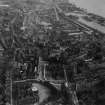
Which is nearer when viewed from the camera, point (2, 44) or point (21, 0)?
point (2, 44)

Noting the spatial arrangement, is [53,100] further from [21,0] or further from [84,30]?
[21,0]

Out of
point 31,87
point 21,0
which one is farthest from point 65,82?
point 21,0

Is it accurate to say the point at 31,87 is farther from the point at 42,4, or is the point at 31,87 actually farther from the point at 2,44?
the point at 42,4

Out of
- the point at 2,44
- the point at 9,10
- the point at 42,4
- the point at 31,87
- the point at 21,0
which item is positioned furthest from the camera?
the point at 21,0

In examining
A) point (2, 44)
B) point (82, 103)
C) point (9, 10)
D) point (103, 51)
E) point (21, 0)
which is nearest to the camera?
point (82, 103)

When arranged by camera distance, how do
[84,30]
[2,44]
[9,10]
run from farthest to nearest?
1. [9,10]
2. [84,30]
3. [2,44]

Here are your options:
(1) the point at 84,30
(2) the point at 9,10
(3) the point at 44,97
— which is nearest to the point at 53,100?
(3) the point at 44,97
